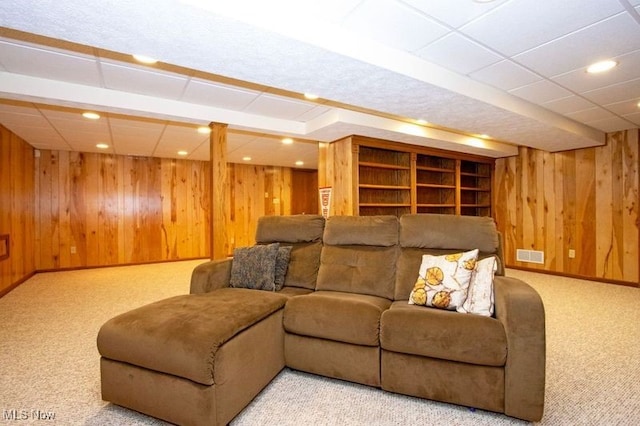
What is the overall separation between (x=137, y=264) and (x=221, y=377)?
585cm

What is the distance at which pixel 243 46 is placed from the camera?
195 cm

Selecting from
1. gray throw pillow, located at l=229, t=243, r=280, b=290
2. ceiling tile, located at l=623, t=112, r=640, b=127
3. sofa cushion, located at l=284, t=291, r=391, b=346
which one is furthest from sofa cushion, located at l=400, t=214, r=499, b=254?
ceiling tile, located at l=623, t=112, r=640, b=127

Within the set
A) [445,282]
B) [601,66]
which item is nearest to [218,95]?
[445,282]

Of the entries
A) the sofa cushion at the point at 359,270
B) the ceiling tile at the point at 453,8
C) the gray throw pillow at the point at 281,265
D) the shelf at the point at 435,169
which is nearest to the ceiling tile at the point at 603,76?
the ceiling tile at the point at 453,8

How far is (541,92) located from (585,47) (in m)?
0.89

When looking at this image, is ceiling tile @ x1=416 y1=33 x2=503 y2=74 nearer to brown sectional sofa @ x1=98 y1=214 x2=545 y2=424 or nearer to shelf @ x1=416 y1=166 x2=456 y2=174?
brown sectional sofa @ x1=98 y1=214 x2=545 y2=424

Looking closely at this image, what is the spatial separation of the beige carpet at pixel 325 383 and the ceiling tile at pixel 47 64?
2243mm

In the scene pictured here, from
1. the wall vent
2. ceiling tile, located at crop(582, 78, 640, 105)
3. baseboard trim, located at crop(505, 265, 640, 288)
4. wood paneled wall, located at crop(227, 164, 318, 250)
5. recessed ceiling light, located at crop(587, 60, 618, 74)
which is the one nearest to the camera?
recessed ceiling light, located at crop(587, 60, 618, 74)

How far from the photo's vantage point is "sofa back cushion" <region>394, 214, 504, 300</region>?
2270mm

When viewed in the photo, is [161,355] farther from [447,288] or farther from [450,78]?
[450,78]

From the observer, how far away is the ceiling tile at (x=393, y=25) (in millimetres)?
1812

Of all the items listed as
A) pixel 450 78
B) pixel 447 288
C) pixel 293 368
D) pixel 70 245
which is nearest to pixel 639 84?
pixel 450 78

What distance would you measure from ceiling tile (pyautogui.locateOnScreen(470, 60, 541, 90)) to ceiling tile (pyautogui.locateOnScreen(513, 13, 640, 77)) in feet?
0.25

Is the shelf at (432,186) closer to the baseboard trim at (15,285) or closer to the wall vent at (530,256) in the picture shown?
the wall vent at (530,256)
